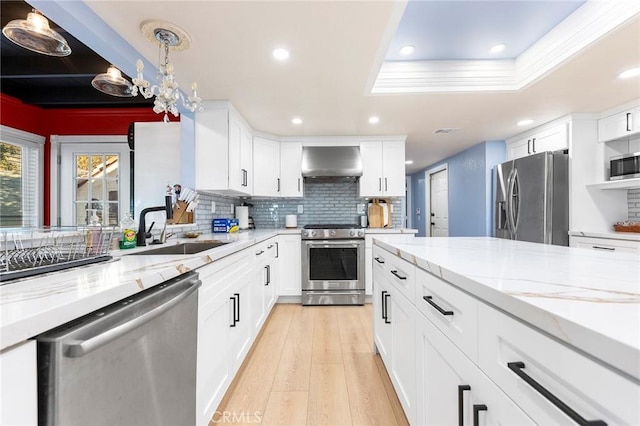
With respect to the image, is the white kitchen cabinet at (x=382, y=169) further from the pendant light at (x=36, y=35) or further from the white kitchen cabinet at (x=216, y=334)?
the pendant light at (x=36, y=35)

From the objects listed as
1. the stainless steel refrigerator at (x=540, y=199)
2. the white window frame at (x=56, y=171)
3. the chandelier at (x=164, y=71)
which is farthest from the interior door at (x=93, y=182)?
the stainless steel refrigerator at (x=540, y=199)

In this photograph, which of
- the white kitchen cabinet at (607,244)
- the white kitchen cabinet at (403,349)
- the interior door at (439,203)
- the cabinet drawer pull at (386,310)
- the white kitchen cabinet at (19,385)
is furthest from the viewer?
the interior door at (439,203)

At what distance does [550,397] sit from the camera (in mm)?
490

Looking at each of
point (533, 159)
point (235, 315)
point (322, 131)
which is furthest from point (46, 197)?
point (533, 159)

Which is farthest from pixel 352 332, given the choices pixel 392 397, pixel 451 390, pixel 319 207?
pixel 319 207

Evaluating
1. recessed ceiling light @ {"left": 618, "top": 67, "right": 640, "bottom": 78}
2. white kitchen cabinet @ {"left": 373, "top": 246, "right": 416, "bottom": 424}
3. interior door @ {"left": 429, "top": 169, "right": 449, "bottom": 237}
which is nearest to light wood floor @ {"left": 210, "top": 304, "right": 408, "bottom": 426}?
white kitchen cabinet @ {"left": 373, "top": 246, "right": 416, "bottom": 424}

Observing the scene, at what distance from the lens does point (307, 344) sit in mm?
2393

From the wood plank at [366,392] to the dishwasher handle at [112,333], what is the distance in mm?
1184

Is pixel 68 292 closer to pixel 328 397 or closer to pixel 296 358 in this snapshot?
pixel 328 397

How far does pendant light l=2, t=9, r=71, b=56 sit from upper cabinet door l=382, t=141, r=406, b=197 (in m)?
3.37

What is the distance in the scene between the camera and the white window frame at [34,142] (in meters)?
1.49

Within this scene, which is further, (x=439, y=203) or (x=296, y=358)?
(x=439, y=203)

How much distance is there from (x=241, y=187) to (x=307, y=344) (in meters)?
1.78

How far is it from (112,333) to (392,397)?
62.1 inches
